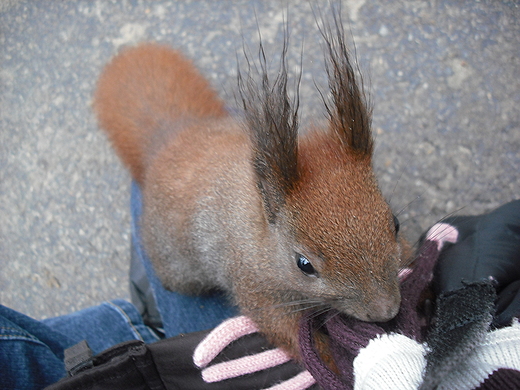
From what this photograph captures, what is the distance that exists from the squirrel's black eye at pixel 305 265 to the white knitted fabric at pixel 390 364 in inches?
8.6

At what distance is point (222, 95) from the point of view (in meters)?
2.26

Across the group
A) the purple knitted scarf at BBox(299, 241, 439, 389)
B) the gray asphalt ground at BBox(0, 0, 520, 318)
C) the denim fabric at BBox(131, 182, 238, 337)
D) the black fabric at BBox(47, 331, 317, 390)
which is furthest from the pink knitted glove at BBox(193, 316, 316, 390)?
the gray asphalt ground at BBox(0, 0, 520, 318)

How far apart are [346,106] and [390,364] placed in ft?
2.00

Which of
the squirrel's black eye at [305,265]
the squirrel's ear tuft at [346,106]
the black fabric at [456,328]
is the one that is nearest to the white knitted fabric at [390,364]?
the black fabric at [456,328]

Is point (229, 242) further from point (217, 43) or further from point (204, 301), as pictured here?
point (217, 43)

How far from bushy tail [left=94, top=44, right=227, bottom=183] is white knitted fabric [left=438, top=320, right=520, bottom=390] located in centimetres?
134

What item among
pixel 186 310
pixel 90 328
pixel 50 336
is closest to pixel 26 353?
pixel 50 336

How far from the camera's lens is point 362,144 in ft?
3.82

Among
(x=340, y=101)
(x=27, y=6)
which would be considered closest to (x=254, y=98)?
(x=340, y=101)

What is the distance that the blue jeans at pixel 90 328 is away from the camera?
146 cm

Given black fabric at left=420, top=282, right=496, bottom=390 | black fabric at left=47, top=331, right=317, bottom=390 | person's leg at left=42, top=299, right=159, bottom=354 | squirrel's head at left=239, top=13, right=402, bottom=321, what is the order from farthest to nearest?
person's leg at left=42, top=299, right=159, bottom=354
black fabric at left=47, top=331, right=317, bottom=390
squirrel's head at left=239, top=13, right=402, bottom=321
black fabric at left=420, top=282, right=496, bottom=390

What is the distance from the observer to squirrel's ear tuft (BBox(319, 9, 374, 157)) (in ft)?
3.63

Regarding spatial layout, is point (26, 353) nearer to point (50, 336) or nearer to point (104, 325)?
point (50, 336)

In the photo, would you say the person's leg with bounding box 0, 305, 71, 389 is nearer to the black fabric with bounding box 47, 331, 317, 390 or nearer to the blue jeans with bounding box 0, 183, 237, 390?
the blue jeans with bounding box 0, 183, 237, 390
